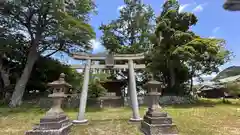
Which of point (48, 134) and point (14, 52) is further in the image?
point (14, 52)

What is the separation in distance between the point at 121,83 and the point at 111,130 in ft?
41.0

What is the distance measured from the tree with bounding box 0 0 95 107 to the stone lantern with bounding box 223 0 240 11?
38.1 ft

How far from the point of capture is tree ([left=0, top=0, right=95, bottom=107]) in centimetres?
1249

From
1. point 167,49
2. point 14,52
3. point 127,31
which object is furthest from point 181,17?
point 14,52

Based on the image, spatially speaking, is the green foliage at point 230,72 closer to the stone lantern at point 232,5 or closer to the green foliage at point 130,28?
the green foliage at point 130,28

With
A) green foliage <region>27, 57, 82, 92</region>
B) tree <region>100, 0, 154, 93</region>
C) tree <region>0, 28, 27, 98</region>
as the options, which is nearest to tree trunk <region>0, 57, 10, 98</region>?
tree <region>0, 28, 27, 98</region>

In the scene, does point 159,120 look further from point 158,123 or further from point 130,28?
point 130,28

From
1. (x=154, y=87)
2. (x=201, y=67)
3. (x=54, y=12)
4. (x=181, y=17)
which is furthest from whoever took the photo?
(x=201, y=67)

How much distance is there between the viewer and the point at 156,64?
1546 centimetres

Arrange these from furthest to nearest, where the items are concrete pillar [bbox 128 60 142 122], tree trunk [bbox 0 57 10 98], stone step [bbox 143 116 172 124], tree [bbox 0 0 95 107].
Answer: tree trunk [bbox 0 57 10 98]
tree [bbox 0 0 95 107]
concrete pillar [bbox 128 60 142 122]
stone step [bbox 143 116 172 124]

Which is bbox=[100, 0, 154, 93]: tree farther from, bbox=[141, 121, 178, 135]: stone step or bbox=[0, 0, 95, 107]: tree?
bbox=[141, 121, 178, 135]: stone step

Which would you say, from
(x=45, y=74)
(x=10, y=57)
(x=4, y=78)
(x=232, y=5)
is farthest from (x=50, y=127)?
(x=10, y=57)

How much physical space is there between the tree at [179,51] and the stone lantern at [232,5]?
1156 cm

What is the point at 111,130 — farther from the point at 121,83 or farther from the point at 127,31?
the point at 127,31
